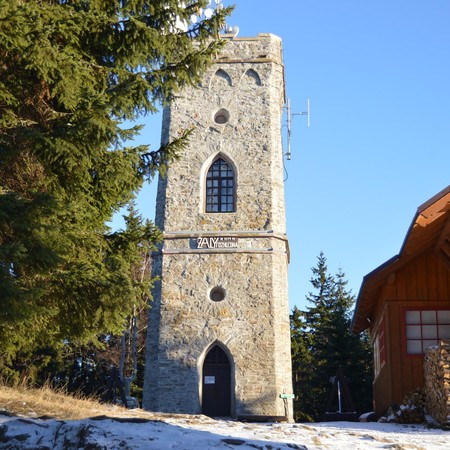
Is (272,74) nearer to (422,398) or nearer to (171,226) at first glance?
(171,226)

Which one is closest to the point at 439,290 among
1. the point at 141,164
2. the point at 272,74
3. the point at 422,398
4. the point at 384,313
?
the point at 384,313

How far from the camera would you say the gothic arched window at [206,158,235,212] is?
72.6ft

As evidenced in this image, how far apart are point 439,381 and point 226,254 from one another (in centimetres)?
1065

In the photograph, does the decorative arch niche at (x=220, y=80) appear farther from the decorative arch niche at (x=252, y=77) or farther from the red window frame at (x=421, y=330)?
the red window frame at (x=421, y=330)

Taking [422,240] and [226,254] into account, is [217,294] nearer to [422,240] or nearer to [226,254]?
[226,254]

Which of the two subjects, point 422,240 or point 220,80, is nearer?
point 422,240

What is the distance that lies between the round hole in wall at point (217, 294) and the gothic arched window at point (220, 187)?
241 cm

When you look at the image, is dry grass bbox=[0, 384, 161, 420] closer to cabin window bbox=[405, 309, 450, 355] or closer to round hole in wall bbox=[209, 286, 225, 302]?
cabin window bbox=[405, 309, 450, 355]

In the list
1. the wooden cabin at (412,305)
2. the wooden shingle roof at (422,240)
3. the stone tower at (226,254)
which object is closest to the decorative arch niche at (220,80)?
the stone tower at (226,254)

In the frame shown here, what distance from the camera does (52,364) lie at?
2917 cm

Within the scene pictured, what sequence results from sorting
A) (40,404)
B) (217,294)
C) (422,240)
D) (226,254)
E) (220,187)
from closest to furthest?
1. (40,404)
2. (422,240)
3. (217,294)
4. (226,254)
5. (220,187)

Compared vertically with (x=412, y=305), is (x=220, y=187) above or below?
above

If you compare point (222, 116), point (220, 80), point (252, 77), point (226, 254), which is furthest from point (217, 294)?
point (252, 77)

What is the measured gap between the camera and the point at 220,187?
22.3 m
